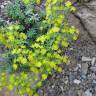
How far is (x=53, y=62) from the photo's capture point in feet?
9.26

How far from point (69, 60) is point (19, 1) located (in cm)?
103

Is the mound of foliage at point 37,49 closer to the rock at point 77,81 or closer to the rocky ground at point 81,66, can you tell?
the rocky ground at point 81,66

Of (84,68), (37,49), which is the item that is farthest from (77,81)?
(37,49)

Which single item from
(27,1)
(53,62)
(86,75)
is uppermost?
(27,1)

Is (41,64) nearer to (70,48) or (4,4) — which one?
(70,48)

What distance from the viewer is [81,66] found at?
3398 millimetres

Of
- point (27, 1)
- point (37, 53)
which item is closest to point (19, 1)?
point (27, 1)

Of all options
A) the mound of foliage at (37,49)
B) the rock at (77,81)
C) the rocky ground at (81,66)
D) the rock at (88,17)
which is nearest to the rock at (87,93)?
the rocky ground at (81,66)

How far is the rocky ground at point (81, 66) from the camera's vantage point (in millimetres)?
3281

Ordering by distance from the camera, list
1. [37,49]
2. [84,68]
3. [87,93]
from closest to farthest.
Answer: [37,49] → [87,93] → [84,68]

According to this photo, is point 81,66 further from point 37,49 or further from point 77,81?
point 37,49

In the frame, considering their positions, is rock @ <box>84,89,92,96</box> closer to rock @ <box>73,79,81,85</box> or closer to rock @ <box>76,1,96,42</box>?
rock @ <box>73,79,81,85</box>

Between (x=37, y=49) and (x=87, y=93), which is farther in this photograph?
(x=87, y=93)

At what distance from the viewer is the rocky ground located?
3.28 m
